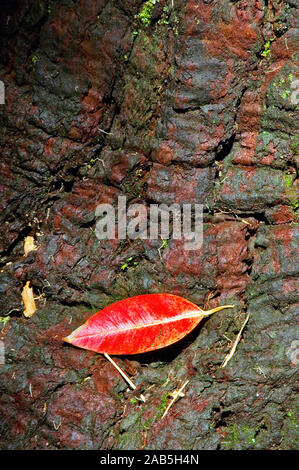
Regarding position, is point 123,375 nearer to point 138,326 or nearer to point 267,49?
point 138,326

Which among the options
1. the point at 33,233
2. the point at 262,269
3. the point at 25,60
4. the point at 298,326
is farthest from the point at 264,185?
the point at 25,60

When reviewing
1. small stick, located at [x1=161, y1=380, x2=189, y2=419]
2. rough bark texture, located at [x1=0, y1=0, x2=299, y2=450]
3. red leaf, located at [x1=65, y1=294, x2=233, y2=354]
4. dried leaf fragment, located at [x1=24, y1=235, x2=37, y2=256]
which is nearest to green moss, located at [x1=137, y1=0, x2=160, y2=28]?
rough bark texture, located at [x1=0, y1=0, x2=299, y2=450]

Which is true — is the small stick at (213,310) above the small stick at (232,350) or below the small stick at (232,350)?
above

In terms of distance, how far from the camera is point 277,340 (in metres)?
2.31

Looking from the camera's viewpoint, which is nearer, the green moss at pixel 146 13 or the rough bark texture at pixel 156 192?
the rough bark texture at pixel 156 192

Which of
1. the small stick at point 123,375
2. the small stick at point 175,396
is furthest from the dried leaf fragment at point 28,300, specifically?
the small stick at point 175,396

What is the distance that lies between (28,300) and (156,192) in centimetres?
96

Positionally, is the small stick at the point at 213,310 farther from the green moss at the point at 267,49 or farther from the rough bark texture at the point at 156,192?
the green moss at the point at 267,49

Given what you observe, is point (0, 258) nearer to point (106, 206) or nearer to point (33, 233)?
point (33, 233)

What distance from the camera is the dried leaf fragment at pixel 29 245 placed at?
2467mm

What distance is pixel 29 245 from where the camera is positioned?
8.12ft

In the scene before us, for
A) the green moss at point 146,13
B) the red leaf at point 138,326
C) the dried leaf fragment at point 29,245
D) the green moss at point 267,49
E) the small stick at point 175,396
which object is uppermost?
the green moss at point 146,13

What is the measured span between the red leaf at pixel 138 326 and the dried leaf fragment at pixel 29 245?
544 mm

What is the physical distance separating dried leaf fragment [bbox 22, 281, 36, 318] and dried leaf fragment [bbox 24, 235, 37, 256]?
187 millimetres
